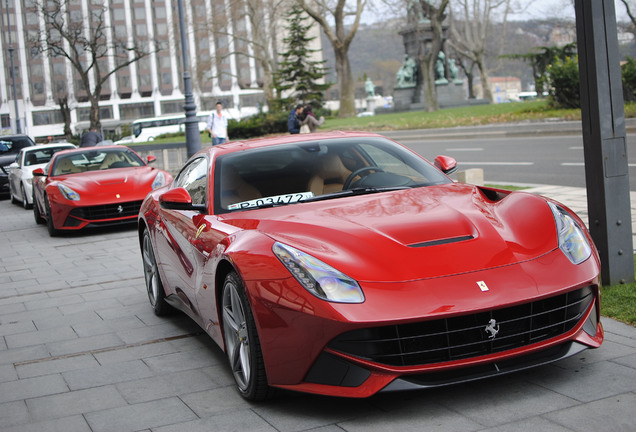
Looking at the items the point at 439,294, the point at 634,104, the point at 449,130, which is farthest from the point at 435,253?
the point at 449,130

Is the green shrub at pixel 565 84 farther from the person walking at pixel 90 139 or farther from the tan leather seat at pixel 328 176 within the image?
the tan leather seat at pixel 328 176

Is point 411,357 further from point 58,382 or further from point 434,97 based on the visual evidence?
point 434,97

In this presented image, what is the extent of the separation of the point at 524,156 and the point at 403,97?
3718cm

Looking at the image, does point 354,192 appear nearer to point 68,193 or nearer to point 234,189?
point 234,189

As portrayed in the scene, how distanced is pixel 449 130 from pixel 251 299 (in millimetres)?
27859

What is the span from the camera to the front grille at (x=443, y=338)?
3.58 meters

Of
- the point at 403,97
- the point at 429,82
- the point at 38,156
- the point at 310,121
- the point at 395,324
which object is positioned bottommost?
the point at 395,324

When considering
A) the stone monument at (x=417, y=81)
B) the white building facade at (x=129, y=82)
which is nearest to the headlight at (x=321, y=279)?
the stone monument at (x=417, y=81)

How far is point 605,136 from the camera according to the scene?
559 centimetres

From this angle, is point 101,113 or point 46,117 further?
point 101,113

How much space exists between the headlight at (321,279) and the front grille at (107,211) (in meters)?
9.25

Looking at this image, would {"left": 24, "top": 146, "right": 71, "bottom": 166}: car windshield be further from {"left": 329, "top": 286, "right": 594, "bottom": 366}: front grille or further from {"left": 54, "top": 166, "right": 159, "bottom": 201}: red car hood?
{"left": 329, "top": 286, "right": 594, "bottom": 366}: front grille

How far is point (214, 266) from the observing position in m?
4.47

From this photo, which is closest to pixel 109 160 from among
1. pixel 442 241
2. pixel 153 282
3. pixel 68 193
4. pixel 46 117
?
pixel 68 193
